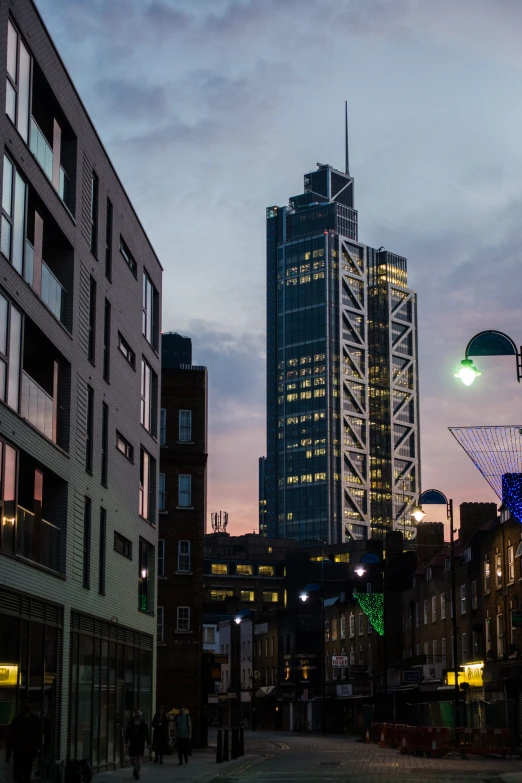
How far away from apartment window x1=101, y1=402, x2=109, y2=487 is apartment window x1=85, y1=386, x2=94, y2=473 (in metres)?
1.67

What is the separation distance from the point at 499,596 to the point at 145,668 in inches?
990

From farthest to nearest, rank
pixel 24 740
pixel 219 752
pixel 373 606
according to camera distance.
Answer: pixel 373 606 < pixel 219 752 < pixel 24 740

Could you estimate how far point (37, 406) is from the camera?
93.9 feet

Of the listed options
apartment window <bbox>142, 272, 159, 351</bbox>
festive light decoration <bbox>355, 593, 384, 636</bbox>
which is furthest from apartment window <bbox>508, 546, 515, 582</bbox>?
apartment window <bbox>142, 272, 159, 351</bbox>

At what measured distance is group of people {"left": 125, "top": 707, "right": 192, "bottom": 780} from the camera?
106 feet

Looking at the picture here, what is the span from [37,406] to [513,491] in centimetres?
1173

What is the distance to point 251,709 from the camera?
424ft

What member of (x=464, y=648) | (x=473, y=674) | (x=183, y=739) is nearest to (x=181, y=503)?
(x=183, y=739)

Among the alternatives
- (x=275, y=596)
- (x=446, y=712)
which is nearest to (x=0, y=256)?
(x=446, y=712)

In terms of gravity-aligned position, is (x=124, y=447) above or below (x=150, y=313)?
below

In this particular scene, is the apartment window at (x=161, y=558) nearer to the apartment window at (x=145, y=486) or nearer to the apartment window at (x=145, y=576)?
the apartment window at (x=145, y=576)

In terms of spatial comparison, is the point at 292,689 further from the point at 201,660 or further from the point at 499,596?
the point at 201,660

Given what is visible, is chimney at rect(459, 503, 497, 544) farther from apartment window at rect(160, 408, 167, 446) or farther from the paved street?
the paved street

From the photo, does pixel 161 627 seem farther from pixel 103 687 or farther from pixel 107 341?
pixel 107 341
